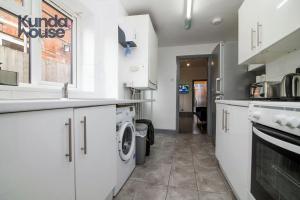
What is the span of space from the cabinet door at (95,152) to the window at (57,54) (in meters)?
0.86

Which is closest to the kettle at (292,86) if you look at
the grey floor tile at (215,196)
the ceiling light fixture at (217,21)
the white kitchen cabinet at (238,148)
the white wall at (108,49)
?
the white kitchen cabinet at (238,148)

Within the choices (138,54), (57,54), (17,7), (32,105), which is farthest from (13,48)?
(138,54)

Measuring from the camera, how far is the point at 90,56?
2029 mm

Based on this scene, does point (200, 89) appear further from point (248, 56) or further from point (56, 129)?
point (56, 129)

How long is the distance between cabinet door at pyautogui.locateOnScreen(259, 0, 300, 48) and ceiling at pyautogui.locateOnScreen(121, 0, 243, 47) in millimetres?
1182

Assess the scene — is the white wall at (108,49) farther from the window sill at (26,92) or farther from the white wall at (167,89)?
the white wall at (167,89)

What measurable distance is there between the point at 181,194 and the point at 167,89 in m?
3.06

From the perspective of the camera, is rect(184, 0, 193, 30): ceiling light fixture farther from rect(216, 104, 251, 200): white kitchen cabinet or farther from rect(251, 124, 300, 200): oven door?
rect(251, 124, 300, 200): oven door

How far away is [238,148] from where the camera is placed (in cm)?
135

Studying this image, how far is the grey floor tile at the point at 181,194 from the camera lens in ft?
4.80

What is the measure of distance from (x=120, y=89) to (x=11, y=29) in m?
1.40

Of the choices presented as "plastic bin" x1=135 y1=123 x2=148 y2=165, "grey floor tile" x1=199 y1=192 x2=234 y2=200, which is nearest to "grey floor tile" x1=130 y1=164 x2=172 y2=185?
"plastic bin" x1=135 y1=123 x2=148 y2=165

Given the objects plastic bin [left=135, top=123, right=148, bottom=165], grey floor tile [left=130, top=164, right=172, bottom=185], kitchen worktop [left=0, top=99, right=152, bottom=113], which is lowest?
grey floor tile [left=130, top=164, right=172, bottom=185]

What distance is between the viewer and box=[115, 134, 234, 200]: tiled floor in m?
1.51
